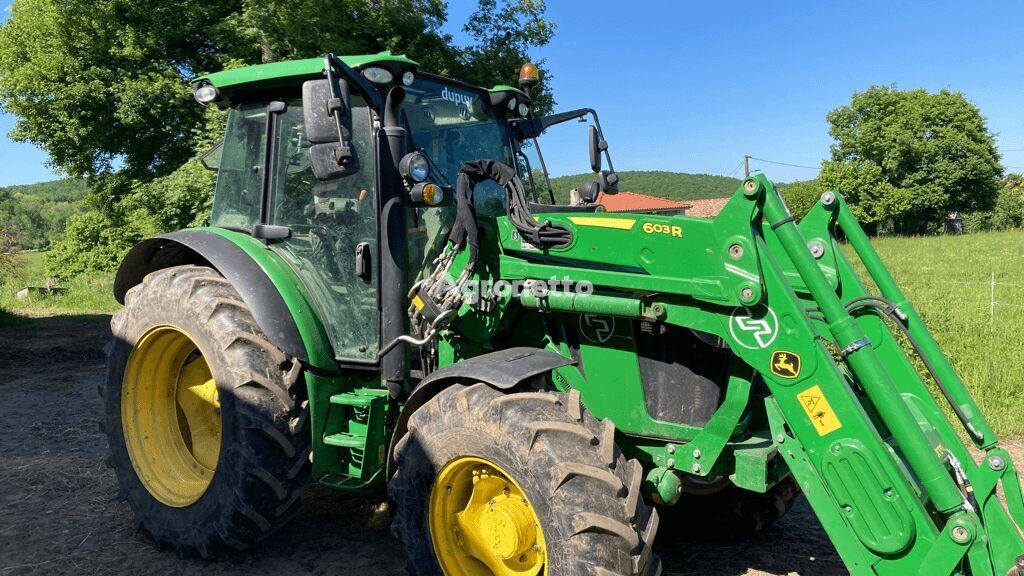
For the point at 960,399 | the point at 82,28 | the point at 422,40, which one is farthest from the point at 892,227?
the point at 960,399

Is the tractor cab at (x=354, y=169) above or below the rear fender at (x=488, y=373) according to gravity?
above

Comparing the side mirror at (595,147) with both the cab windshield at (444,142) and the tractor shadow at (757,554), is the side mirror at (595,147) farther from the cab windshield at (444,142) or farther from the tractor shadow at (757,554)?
the tractor shadow at (757,554)

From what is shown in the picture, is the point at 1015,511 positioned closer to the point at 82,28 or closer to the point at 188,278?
the point at 188,278

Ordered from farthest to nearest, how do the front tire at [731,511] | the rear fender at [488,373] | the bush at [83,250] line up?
the bush at [83,250] < the front tire at [731,511] < the rear fender at [488,373]

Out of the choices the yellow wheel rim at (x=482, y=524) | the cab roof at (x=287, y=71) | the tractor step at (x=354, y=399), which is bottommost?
the yellow wheel rim at (x=482, y=524)

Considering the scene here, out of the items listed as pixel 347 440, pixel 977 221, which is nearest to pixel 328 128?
pixel 347 440

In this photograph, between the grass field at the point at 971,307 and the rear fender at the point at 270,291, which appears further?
the grass field at the point at 971,307

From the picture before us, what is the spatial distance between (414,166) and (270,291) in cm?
112

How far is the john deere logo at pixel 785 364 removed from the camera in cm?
280

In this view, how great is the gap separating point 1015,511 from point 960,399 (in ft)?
1.58

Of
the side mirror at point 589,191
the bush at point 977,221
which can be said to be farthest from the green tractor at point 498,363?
the bush at point 977,221

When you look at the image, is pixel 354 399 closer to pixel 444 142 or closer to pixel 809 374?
pixel 444 142

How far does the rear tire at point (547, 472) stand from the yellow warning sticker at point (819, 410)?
69 cm

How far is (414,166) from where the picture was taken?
11.4 ft
